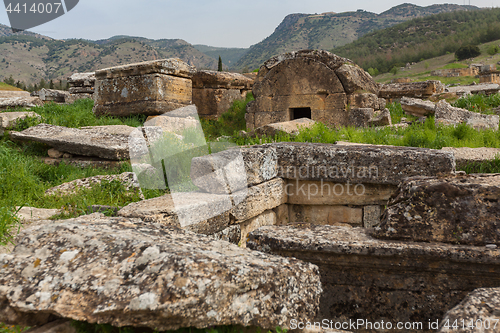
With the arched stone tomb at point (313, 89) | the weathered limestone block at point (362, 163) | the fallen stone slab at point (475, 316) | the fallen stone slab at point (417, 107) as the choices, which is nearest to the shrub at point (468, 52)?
the fallen stone slab at point (417, 107)

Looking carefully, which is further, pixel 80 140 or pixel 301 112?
pixel 301 112

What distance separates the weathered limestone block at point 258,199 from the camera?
3.40m

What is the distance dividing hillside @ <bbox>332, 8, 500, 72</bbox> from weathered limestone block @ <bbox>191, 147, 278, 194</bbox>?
48280 millimetres

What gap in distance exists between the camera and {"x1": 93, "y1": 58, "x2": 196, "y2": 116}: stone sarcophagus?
7.26 m

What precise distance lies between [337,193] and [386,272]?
168 centimetres

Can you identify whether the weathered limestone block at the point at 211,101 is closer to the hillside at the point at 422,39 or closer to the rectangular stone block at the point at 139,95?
the rectangular stone block at the point at 139,95

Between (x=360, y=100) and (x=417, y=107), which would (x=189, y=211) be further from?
(x=417, y=107)

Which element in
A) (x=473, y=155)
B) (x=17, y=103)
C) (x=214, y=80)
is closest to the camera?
(x=473, y=155)

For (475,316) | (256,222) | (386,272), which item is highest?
(475,316)

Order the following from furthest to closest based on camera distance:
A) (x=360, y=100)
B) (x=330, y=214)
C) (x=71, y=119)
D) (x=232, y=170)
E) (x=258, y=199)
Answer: (x=360, y=100) < (x=71, y=119) < (x=330, y=214) < (x=258, y=199) < (x=232, y=170)

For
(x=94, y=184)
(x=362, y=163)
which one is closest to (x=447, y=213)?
(x=362, y=163)

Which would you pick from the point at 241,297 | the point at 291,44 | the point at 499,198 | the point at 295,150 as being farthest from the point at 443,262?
the point at 291,44

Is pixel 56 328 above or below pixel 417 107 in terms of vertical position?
below

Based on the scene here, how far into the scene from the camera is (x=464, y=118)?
7.87 metres
